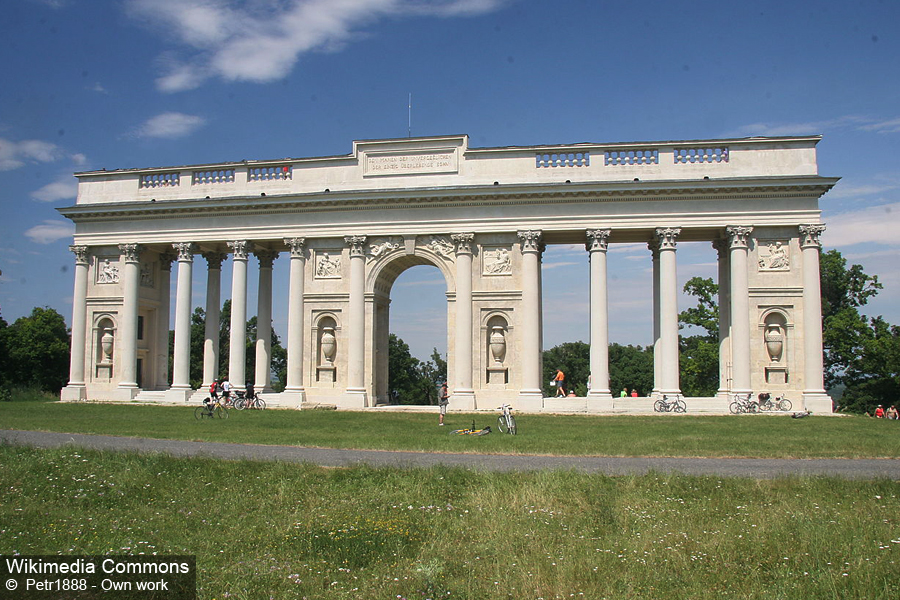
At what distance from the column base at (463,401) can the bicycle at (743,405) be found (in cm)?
1571

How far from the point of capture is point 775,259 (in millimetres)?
46469

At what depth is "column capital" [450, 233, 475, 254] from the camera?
48.7 m

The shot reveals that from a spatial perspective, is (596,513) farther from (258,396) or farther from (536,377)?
(258,396)

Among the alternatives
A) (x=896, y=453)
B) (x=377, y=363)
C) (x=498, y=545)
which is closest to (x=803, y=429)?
(x=896, y=453)

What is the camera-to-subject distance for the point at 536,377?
4719cm

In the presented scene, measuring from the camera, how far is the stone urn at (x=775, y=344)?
46.1m

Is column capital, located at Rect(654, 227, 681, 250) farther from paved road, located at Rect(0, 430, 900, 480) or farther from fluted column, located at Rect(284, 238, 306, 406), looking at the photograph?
paved road, located at Rect(0, 430, 900, 480)

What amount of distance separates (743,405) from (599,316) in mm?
10054

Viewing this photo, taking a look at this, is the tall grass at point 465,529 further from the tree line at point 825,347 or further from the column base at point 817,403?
the tree line at point 825,347

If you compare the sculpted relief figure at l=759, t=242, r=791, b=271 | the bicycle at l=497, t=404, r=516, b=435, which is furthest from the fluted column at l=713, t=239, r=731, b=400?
the bicycle at l=497, t=404, r=516, b=435

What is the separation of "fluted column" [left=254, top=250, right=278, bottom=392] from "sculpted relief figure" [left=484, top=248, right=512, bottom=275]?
17214 mm

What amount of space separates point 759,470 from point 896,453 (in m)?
6.91

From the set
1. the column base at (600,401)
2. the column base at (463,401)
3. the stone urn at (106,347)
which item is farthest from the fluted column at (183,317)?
the column base at (600,401)

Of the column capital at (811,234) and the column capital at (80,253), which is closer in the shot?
the column capital at (811,234)
